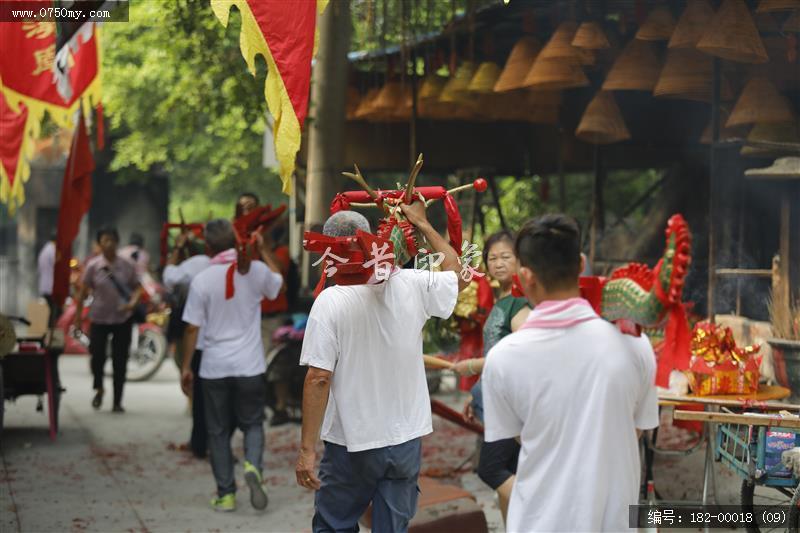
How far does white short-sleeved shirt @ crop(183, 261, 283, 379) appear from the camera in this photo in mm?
7730

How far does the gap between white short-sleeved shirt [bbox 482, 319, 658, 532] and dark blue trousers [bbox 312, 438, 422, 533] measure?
54.1 inches

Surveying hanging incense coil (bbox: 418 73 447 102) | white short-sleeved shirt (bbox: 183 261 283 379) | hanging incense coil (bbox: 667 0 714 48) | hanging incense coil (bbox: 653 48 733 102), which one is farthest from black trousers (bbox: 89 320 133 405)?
hanging incense coil (bbox: 667 0 714 48)

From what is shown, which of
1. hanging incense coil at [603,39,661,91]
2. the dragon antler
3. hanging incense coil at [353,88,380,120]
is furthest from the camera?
hanging incense coil at [353,88,380,120]

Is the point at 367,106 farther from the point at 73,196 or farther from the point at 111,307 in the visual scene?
the point at 111,307

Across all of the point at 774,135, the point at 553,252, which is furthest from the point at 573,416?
the point at 774,135

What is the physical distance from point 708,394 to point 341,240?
2.92m

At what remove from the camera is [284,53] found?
6.24 meters

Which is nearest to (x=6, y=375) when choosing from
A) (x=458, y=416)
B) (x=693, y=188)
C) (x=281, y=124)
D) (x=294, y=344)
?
(x=294, y=344)

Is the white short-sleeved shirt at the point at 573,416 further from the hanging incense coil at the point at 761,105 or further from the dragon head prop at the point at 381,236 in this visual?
the hanging incense coil at the point at 761,105

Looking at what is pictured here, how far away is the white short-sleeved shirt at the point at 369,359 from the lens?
4.89 metres

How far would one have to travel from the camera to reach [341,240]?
483 cm

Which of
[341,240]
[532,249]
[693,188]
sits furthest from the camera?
[693,188]

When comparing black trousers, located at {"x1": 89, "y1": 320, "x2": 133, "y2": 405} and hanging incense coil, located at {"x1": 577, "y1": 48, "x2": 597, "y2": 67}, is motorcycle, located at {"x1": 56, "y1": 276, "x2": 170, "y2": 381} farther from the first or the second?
hanging incense coil, located at {"x1": 577, "y1": 48, "x2": 597, "y2": 67}

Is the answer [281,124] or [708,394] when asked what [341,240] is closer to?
[281,124]
